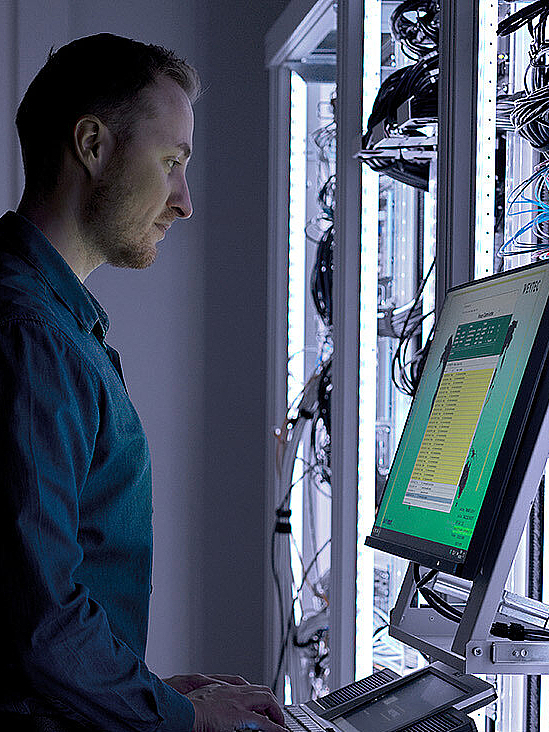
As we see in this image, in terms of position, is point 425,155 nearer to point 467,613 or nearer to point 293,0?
point 293,0

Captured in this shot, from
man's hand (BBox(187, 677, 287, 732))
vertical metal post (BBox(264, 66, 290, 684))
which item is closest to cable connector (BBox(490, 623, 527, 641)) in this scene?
man's hand (BBox(187, 677, 287, 732))

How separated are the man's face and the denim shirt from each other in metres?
0.10

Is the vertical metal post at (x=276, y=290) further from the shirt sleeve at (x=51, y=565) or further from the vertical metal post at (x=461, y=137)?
the shirt sleeve at (x=51, y=565)

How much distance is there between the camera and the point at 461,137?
175 centimetres

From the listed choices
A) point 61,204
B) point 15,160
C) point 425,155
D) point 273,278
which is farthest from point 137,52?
point 15,160

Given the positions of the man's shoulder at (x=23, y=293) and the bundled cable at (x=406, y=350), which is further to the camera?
the bundled cable at (x=406, y=350)

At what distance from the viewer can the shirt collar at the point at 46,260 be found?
132cm

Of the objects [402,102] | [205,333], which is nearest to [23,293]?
[402,102]

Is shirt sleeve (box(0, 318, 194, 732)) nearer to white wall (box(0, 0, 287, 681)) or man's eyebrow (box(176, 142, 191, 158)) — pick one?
man's eyebrow (box(176, 142, 191, 158))

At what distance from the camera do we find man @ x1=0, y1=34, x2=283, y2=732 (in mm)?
1136

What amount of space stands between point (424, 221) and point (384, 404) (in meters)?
0.58

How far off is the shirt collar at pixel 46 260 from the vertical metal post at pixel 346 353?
1141 mm

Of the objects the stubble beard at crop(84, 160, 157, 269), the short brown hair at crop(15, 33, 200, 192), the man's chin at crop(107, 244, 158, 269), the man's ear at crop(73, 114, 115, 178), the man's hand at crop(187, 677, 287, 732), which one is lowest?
the man's hand at crop(187, 677, 287, 732)

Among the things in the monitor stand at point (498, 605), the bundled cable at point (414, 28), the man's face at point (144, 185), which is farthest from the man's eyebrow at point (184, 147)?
the bundled cable at point (414, 28)
